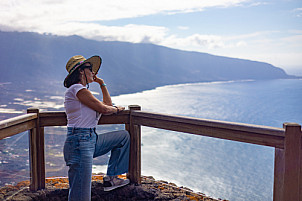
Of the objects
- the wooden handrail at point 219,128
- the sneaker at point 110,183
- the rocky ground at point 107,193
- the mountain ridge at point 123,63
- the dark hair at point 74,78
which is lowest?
the rocky ground at point 107,193

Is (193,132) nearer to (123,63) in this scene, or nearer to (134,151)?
(134,151)

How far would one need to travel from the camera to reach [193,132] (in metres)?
2.78

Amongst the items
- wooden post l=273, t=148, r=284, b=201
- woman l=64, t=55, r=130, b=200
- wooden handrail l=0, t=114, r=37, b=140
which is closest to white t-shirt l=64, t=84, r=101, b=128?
woman l=64, t=55, r=130, b=200

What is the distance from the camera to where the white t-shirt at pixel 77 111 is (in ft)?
7.91

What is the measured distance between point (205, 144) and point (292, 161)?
235 feet

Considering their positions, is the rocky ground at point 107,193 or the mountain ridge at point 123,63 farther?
the mountain ridge at point 123,63

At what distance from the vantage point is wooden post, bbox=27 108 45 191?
3082 mm

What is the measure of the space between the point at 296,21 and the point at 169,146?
159 meters

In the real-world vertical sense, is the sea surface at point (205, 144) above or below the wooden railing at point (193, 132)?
below

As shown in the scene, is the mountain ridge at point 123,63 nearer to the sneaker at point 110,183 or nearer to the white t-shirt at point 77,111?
the sneaker at point 110,183

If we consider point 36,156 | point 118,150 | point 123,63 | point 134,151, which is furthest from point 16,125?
point 123,63

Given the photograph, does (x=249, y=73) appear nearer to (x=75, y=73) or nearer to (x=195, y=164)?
(x=195, y=164)

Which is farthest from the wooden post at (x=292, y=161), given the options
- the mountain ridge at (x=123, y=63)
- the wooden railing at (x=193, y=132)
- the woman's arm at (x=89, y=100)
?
the mountain ridge at (x=123, y=63)

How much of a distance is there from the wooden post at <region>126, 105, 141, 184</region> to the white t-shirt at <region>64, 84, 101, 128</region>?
84 cm
